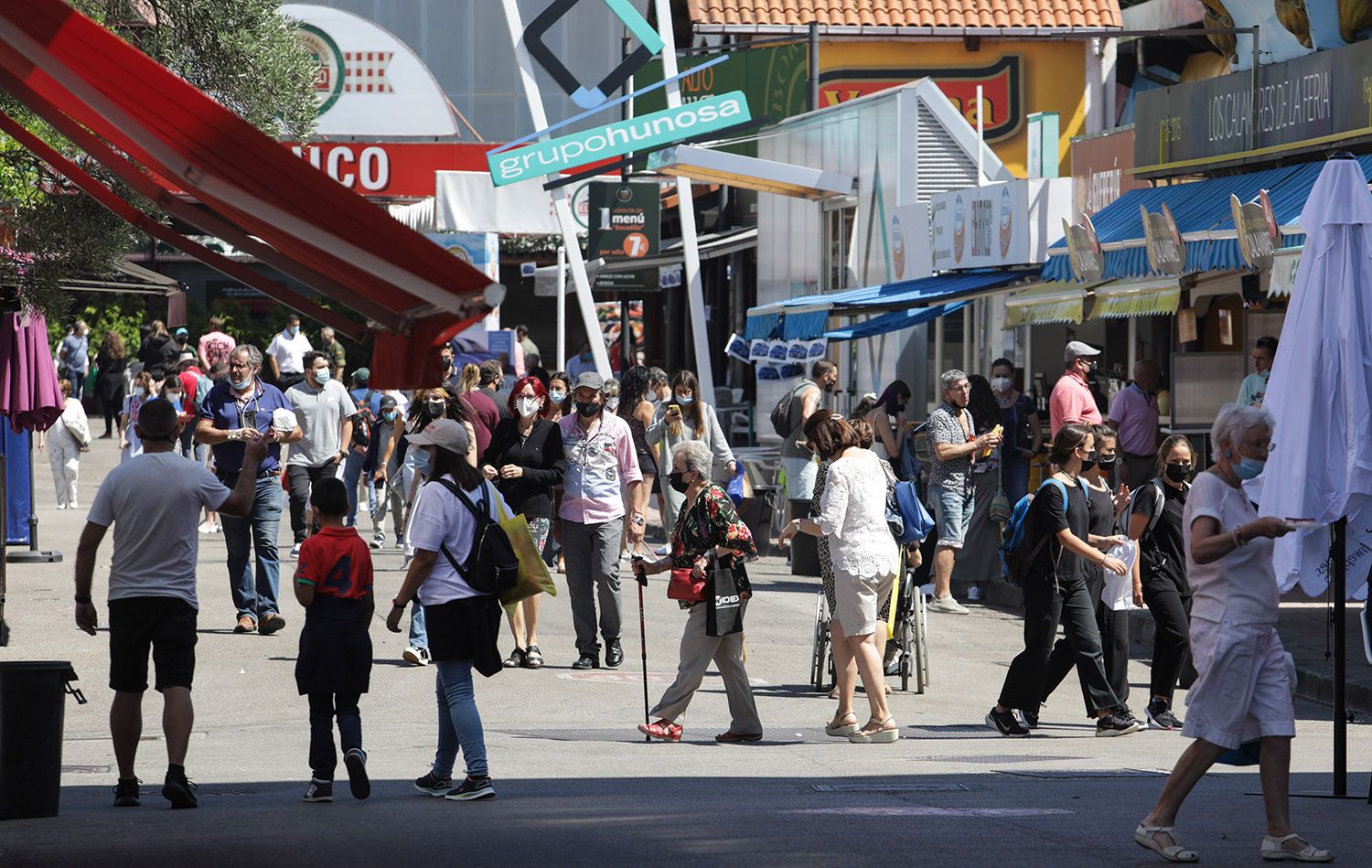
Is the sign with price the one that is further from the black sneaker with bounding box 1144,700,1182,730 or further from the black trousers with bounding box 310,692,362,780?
the black trousers with bounding box 310,692,362,780

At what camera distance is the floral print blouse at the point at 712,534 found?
1079cm

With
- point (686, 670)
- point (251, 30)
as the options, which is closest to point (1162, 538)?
point (686, 670)

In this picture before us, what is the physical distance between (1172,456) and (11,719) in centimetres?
668

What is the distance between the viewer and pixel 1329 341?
948 centimetres

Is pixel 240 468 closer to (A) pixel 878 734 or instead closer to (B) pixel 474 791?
(A) pixel 878 734

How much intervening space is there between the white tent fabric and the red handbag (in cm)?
302

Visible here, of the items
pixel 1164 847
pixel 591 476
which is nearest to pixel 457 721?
pixel 1164 847

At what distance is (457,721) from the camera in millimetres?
8602

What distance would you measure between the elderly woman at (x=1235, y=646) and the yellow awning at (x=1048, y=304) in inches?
427

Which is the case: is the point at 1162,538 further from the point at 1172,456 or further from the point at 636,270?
the point at 636,270

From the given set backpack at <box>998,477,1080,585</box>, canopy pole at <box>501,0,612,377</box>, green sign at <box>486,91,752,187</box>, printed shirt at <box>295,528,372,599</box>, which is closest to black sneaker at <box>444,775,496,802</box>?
printed shirt at <box>295,528,372,599</box>

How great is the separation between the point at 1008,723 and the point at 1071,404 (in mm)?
6462

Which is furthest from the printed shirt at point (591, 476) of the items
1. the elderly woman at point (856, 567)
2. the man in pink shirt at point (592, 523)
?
the elderly woman at point (856, 567)

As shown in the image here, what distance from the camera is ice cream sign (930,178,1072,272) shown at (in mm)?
21344
